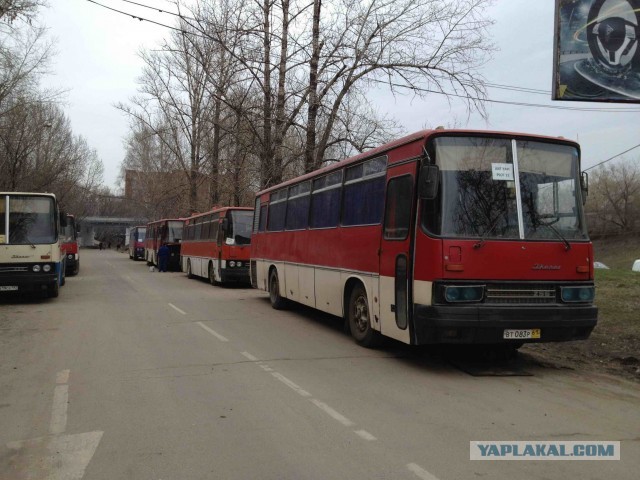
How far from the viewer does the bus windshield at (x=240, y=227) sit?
1986 cm

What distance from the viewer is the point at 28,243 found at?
46.3 feet

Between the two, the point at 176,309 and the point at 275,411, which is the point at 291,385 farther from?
the point at 176,309

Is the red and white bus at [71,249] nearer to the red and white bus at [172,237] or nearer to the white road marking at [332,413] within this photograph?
the red and white bus at [172,237]

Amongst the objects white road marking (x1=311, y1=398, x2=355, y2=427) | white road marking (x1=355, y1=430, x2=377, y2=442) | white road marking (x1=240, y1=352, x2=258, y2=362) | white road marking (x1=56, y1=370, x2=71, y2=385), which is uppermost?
white road marking (x1=240, y1=352, x2=258, y2=362)

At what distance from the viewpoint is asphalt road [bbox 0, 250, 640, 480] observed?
4156mm

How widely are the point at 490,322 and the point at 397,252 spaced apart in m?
1.54

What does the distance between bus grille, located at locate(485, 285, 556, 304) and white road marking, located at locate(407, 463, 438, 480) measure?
10.3 feet

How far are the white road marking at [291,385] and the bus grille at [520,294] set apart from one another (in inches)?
97.9

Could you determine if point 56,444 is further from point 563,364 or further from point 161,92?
point 161,92

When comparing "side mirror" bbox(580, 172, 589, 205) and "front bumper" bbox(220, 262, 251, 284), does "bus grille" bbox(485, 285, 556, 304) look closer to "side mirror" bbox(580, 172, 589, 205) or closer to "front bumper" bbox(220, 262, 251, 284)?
"side mirror" bbox(580, 172, 589, 205)

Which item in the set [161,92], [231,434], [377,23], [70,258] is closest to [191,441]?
[231,434]

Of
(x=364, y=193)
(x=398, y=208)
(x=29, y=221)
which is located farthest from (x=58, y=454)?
(x=29, y=221)

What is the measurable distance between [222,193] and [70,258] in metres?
9.95

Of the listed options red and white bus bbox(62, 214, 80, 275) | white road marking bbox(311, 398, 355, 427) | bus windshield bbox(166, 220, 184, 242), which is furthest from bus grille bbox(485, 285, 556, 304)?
bus windshield bbox(166, 220, 184, 242)
